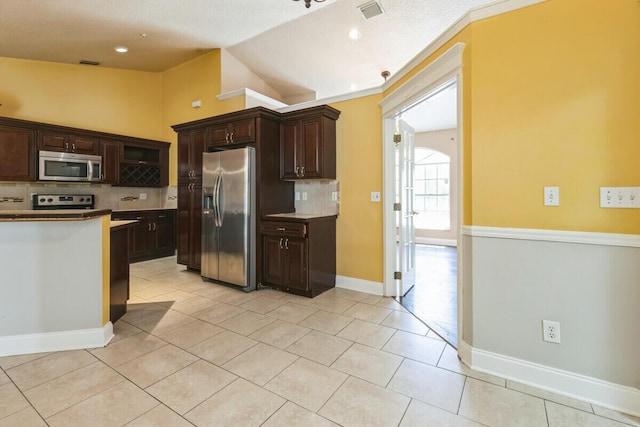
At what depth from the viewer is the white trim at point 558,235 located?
1595 millimetres

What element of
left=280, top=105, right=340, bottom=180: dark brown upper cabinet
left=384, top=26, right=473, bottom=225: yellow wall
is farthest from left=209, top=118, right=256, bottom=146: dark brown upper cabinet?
left=384, top=26, right=473, bottom=225: yellow wall

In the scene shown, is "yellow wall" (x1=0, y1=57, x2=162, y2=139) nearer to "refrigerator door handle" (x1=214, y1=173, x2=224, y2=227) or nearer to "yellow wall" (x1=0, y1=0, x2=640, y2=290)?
"refrigerator door handle" (x1=214, y1=173, x2=224, y2=227)

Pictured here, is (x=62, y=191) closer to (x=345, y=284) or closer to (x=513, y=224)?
(x=345, y=284)

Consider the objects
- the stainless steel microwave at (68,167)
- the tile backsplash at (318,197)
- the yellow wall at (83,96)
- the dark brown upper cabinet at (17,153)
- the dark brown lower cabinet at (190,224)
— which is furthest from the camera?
the yellow wall at (83,96)

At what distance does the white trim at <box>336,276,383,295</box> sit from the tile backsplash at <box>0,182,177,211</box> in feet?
12.8

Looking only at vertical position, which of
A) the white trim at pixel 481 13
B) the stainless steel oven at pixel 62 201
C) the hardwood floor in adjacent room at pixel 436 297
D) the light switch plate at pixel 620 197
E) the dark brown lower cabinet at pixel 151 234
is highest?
the white trim at pixel 481 13

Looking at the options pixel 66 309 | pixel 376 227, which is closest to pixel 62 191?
pixel 66 309

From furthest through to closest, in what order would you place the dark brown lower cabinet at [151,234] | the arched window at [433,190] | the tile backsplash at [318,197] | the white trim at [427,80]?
1. the arched window at [433,190]
2. the dark brown lower cabinet at [151,234]
3. the tile backsplash at [318,197]
4. the white trim at [427,80]

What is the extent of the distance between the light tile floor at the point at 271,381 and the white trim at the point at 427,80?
2.08 m

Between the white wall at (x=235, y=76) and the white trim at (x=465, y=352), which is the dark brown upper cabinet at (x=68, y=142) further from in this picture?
the white trim at (x=465, y=352)

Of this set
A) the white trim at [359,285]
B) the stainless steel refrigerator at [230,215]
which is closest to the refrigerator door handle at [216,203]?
the stainless steel refrigerator at [230,215]

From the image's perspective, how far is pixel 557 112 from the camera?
1.74 meters

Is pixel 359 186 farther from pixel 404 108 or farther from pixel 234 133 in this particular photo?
pixel 234 133

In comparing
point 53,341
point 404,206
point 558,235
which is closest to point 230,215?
point 53,341
